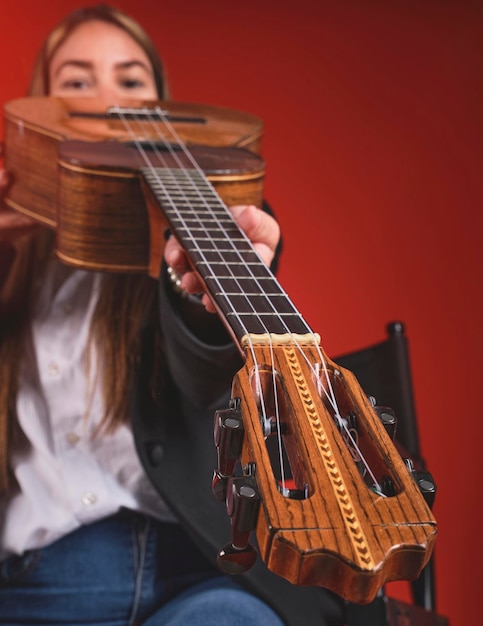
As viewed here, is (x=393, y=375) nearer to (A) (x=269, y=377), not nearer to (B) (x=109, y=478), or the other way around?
(B) (x=109, y=478)

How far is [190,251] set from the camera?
54 cm

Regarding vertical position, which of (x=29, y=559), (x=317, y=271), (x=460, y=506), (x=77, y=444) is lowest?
(x=460, y=506)

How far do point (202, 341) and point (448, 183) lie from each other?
0.84 m

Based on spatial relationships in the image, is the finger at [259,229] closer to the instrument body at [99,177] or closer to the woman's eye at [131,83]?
the instrument body at [99,177]

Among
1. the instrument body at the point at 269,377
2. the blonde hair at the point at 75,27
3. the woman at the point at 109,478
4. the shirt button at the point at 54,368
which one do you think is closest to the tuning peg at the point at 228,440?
the instrument body at the point at 269,377

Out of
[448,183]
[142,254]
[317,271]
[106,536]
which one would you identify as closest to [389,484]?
[142,254]

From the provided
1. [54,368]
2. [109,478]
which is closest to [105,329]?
[54,368]

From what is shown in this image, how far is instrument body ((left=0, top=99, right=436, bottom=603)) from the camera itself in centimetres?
30

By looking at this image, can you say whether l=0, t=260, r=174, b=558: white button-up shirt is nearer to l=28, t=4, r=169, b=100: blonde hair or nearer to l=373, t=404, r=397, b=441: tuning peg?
l=28, t=4, r=169, b=100: blonde hair

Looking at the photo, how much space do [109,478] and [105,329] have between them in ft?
0.59

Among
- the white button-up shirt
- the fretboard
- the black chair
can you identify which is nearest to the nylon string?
the fretboard

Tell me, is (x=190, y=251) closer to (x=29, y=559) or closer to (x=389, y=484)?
(x=389, y=484)

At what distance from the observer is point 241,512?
323mm

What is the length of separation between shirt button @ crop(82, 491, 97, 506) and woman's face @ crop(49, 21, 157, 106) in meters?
0.57
